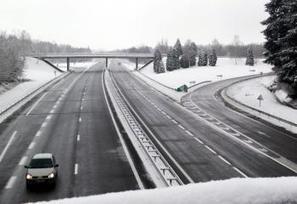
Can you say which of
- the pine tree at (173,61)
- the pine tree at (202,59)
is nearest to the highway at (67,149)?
the pine tree at (173,61)

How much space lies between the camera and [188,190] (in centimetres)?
652

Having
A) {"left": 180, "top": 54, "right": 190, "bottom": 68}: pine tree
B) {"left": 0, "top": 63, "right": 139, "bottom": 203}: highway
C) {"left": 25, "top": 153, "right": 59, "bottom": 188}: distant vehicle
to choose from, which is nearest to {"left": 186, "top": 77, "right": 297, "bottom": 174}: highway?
{"left": 0, "top": 63, "right": 139, "bottom": 203}: highway

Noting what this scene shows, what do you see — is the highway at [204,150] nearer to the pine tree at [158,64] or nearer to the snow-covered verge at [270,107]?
the snow-covered verge at [270,107]

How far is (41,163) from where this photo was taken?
22.2 m

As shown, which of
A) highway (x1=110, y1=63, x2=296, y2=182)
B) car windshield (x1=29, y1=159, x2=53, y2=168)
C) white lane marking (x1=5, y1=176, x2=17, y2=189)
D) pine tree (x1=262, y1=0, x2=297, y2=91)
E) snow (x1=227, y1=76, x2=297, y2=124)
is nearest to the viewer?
white lane marking (x1=5, y1=176, x2=17, y2=189)

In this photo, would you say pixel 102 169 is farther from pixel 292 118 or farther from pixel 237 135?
pixel 292 118

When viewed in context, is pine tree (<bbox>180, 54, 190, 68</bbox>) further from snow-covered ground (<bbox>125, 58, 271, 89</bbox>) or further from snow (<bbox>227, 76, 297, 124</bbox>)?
snow (<bbox>227, 76, 297, 124</bbox>)

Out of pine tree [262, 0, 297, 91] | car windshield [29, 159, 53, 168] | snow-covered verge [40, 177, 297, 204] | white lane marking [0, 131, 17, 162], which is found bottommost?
white lane marking [0, 131, 17, 162]

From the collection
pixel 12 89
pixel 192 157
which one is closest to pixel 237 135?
pixel 192 157

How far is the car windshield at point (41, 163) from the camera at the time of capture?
72.2 feet

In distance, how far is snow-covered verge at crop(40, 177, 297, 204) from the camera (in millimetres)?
6219

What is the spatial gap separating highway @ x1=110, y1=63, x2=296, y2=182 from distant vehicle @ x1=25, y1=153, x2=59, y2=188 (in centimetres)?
711

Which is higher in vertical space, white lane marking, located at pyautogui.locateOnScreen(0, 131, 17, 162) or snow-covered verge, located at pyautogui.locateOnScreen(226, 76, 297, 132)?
snow-covered verge, located at pyautogui.locateOnScreen(226, 76, 297, 132)

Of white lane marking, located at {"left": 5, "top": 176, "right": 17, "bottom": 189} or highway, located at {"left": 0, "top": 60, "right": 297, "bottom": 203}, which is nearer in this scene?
white lane marking, located at {"left": 5, "top": 176, "right": 17, "bottom": 189}
